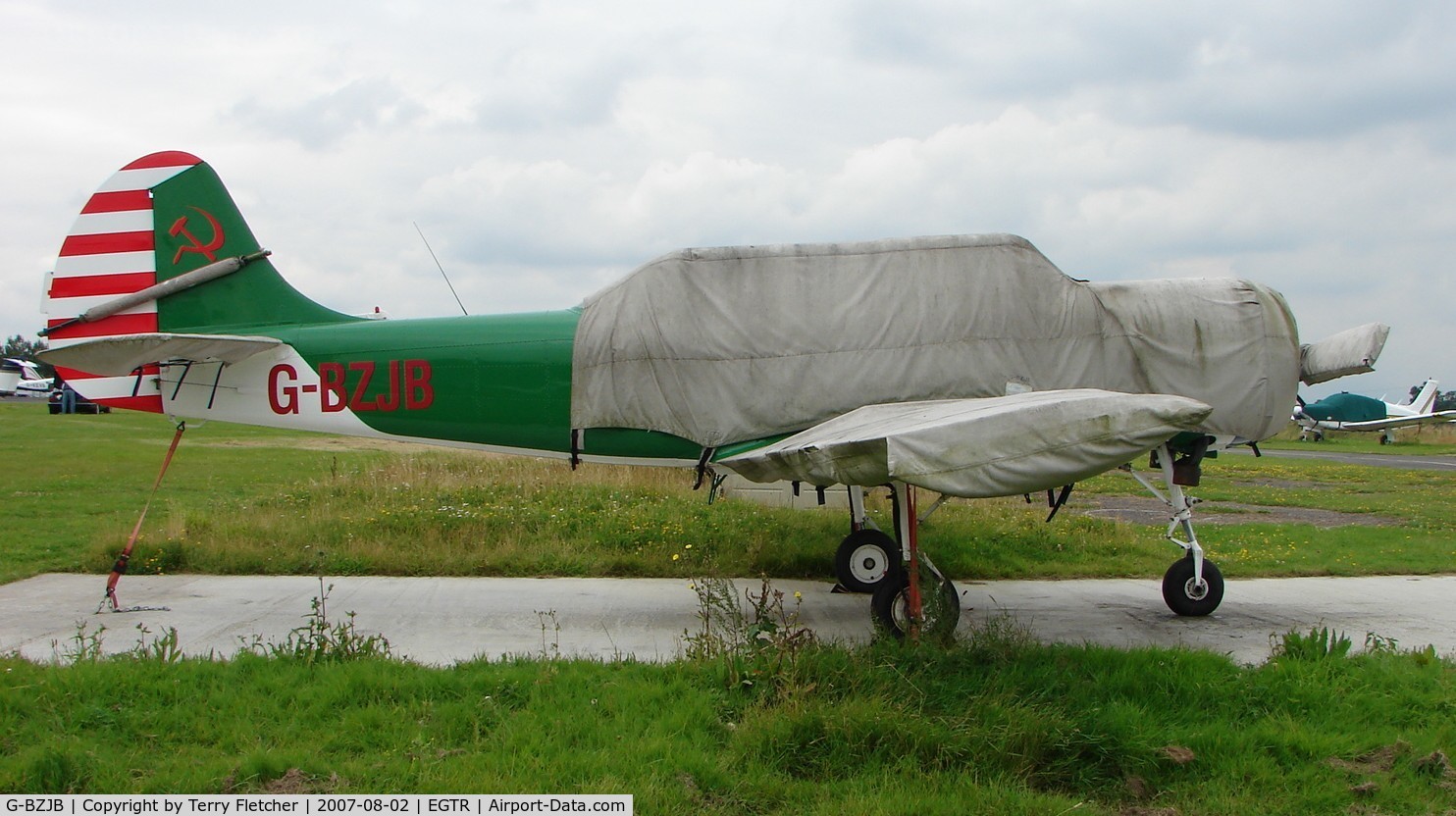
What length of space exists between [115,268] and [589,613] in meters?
5.20

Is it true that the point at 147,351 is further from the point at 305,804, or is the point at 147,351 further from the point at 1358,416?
the point at 1358,416

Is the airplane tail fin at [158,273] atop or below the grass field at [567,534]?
atop

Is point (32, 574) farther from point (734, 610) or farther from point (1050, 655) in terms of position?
point (1050, 655)

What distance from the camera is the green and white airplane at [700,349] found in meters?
8.38

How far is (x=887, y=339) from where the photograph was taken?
8375 millimetres

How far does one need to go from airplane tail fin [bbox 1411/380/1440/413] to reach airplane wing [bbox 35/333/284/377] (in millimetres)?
66908

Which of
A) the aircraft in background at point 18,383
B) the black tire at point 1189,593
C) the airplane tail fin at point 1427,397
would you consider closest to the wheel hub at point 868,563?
the black tire at point 1189,593

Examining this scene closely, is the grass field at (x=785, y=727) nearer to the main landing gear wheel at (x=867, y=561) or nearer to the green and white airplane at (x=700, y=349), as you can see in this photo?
the green and white airplane at (x=700, y=349)

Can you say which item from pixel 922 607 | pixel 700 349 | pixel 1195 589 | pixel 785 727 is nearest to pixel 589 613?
pixel 700 349

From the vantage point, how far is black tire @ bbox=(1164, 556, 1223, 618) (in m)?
8.44

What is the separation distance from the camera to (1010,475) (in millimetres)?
5621

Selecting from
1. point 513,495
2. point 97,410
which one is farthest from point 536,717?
point 97,410

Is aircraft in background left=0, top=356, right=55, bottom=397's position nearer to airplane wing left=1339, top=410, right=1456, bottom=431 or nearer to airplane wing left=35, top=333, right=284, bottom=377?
airplane wing left=35, top=333, right=284, bottom=377

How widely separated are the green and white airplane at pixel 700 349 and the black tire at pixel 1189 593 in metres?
0.02
